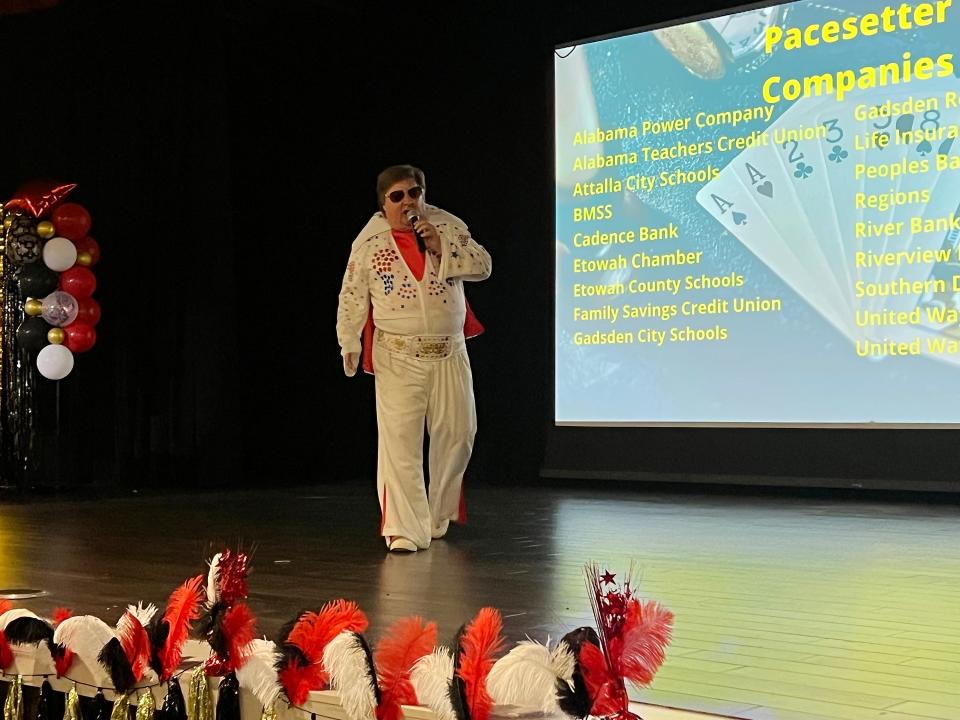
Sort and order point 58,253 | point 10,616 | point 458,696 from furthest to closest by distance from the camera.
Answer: point 58,253 → point 10,616 → point 458,696

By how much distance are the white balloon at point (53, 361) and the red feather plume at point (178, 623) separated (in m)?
5.54

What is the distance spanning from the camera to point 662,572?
372 cm

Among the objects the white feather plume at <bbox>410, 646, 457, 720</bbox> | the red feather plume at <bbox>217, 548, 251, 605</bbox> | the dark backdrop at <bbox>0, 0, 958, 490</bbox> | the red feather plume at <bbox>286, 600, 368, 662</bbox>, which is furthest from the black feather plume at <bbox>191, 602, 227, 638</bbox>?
the dark backdrop at <bbox>0, 0, 958, 490</bbox>

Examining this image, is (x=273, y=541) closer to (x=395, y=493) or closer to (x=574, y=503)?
(x=395, y=493)

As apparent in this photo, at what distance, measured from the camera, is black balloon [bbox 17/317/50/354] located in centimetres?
721

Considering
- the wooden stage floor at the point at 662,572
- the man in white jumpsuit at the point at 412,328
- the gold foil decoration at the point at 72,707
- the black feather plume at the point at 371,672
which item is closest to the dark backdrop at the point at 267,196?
the wooden stage floor at the point at 662,572

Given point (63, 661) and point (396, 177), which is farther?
point (396, 177)

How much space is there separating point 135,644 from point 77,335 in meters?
5.57

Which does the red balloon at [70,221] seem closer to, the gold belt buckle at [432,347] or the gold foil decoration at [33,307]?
the gold foil decoration at [33,307]

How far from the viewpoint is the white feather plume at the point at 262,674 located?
1.81 metres

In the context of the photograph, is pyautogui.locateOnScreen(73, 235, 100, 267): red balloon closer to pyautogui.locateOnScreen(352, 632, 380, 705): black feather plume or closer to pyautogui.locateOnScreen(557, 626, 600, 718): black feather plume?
pyautogui.locateOnScreen(352, 632, 380, 705): black feather plume

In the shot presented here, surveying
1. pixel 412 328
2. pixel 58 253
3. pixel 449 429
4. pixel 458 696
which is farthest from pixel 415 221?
pixel 58 253

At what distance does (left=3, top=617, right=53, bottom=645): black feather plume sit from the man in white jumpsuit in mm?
2303

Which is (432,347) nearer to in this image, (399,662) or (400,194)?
(400,194)
